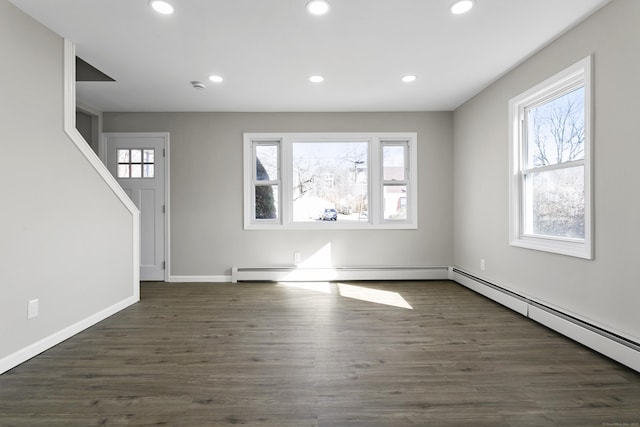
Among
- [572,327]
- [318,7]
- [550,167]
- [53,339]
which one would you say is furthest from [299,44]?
[572,327]

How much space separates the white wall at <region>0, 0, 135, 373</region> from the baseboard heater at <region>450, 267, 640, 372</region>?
411 centimetres

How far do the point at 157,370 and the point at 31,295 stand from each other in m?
1.15

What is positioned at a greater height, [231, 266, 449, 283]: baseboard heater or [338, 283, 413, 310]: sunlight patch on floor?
[231, 266, 449, 283]: baseboard heater

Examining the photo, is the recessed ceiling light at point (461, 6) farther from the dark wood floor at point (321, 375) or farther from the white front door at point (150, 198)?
the white front door at point (150, 198)

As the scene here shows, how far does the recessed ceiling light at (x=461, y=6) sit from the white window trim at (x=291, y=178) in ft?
8.13

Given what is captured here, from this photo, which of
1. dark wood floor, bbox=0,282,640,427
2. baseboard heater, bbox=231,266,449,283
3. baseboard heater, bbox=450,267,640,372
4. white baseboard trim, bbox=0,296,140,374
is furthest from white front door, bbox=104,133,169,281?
baseboard heater, bbox=450,267,640,372

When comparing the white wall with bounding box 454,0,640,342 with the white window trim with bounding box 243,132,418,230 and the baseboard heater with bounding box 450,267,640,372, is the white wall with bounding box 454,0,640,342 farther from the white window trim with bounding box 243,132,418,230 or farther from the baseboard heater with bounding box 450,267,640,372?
the white window trim with bounding box 243,132,418,230

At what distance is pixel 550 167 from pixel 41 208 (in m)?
4.34

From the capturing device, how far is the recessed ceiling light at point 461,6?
2.26 m

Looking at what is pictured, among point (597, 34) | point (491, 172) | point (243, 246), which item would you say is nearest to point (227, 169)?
point (243, 246)

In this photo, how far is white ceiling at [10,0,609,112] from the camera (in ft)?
7.69

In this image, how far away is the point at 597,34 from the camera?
238cm

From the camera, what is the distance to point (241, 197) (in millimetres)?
4801

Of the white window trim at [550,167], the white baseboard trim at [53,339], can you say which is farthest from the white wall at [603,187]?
the white baseboard trim at [53,339]
